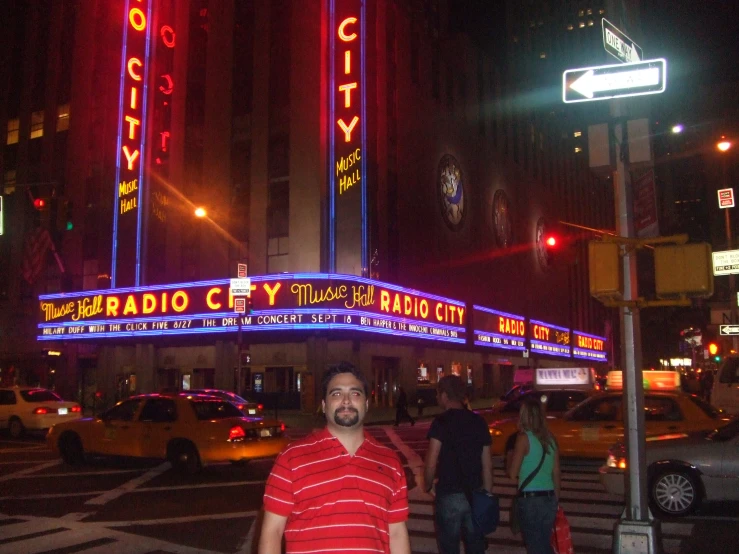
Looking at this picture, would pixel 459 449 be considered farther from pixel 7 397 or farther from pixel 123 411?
pixel 7 397

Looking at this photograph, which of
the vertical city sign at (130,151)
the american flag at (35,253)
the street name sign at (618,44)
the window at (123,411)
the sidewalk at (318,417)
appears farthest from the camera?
the american flag at (35,253)

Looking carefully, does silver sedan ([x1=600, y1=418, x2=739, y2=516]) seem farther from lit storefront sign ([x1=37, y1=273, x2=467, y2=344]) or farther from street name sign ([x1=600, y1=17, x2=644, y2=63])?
lit storefront sign ([x1=37, y1=273, x2=467, y2=344])

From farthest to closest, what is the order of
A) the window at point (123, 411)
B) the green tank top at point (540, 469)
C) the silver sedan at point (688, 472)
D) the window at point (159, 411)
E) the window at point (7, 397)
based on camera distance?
the window at point (7, 397), the window at point (123, 411), the window at point (159, 411), the silver sedan at point (688, 472), the green tank top at point (540, 469)

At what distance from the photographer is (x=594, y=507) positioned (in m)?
11.3

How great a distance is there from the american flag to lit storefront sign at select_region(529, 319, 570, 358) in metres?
36.7

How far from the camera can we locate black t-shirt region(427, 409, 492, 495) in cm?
602

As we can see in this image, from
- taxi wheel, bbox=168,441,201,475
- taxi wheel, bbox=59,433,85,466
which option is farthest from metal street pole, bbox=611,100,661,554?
taxi wheel, bbox=59,433,85,466

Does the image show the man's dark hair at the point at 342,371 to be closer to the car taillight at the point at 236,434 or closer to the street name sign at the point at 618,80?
the street name sign at the point at 618,80

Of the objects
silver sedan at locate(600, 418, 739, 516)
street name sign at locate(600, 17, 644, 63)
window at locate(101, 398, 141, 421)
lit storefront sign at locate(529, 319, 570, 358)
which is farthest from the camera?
lit storefront sign at locate(529, 319, 570, 358)

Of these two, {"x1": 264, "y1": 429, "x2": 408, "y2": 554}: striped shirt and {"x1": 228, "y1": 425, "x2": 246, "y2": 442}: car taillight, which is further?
{"x1": 228, "y1": 425, "x2": 246, "y2": 442}: car taillight

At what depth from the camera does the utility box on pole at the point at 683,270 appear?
6629mm

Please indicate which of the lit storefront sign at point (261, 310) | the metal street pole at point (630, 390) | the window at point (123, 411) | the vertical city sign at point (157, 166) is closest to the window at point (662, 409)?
the metal street pole at point (630, 390)

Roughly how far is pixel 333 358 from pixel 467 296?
17.2 meters

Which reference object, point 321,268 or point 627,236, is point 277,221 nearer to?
point 321,268
